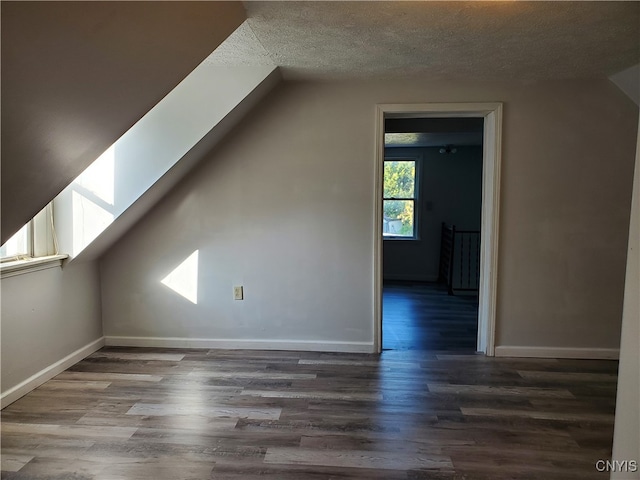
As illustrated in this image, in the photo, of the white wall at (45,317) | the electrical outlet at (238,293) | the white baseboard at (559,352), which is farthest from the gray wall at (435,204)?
the white wall at (45,317)

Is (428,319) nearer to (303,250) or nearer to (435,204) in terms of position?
(303,250)

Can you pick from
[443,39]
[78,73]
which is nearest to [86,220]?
[78,73]

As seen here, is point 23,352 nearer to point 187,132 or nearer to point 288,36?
point 187,132

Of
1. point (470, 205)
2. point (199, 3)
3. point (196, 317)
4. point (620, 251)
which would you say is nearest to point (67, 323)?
point (196, 317)

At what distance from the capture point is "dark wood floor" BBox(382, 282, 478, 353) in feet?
11.0

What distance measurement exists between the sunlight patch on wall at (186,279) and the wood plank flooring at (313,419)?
486 millimetres

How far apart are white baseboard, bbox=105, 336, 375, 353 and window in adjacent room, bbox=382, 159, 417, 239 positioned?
358 cm

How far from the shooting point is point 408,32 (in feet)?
6.70

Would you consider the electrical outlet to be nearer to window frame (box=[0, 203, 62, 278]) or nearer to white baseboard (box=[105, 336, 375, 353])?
white baseboard (box=[105, 336, 375, 353])

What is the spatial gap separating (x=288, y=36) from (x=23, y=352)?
95.2 inches

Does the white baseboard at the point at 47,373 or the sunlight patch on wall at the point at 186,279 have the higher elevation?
the sunlight patch on wall at the point at 186,279

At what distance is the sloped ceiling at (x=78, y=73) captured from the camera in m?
1.15

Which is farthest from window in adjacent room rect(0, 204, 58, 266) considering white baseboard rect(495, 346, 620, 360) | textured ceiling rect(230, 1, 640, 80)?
white baseboard rect(495, 346, 620, 360)

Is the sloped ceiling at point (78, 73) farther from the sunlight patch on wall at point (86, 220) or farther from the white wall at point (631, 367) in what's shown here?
the white wall at point (631, 367)
